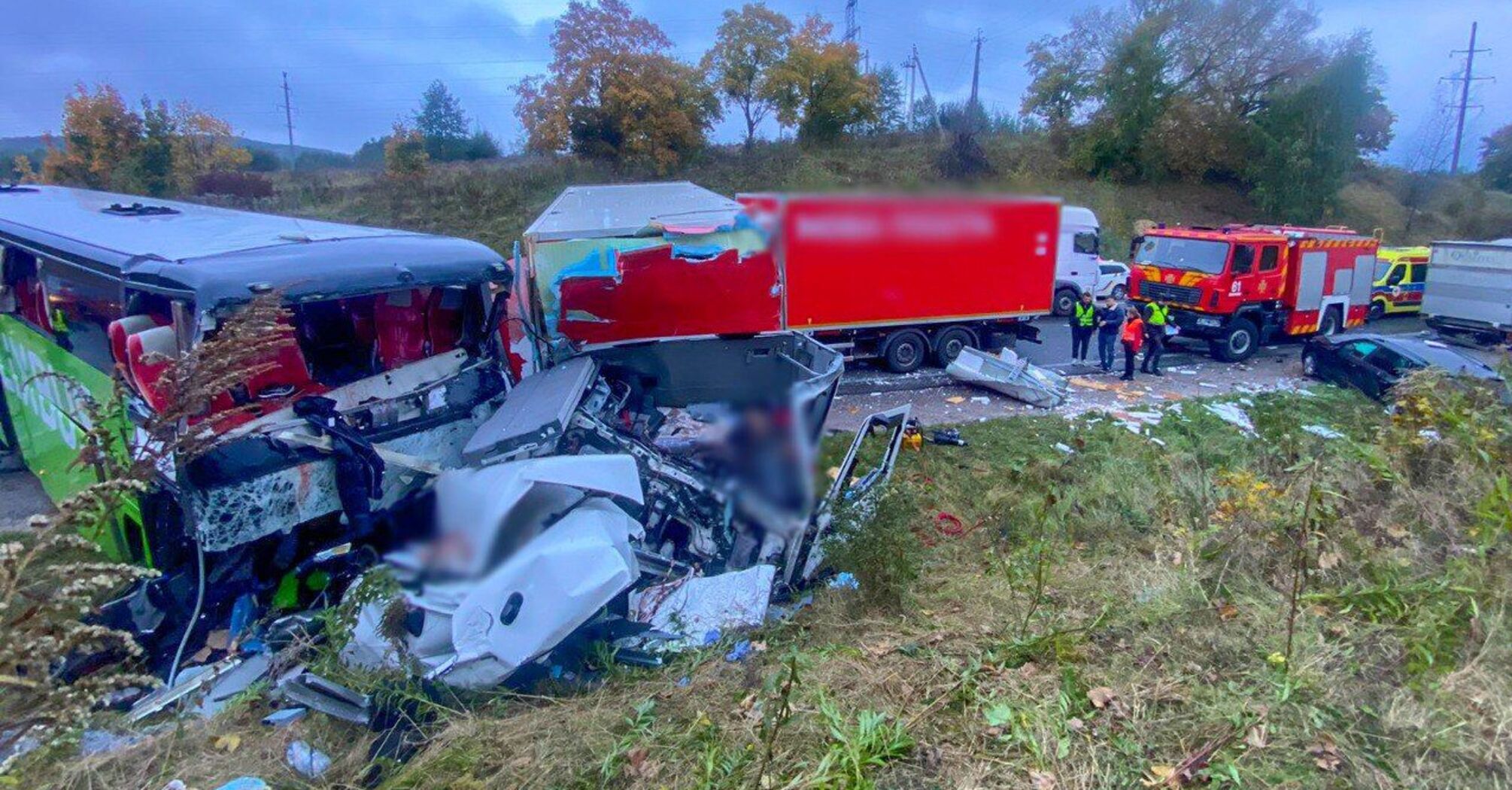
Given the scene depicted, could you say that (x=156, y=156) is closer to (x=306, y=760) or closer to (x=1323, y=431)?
(x=306, y=760)

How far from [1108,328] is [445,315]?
10.9 m

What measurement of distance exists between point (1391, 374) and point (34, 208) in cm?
1458

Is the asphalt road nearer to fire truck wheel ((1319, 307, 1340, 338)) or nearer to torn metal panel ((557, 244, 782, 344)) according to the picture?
fire truck wheel ((1319, 307, 1340, 338))

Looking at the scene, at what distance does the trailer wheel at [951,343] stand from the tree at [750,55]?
9.36 meters

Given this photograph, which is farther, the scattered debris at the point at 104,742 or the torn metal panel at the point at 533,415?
the scattered debris at the point at 104,742

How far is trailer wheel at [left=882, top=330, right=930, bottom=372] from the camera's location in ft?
35.2

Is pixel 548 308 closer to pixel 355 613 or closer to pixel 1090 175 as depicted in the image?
pixel 355 613

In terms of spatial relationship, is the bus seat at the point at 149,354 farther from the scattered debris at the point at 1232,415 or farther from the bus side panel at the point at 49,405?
the scattered debris at the point at 1232,415

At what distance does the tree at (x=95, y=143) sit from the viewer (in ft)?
41.7

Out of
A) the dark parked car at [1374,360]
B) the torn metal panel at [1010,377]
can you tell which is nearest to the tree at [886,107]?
the torn metal panel at [1010,377]

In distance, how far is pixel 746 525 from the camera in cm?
93

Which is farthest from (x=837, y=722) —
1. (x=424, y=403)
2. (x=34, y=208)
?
(x=34, y=208)

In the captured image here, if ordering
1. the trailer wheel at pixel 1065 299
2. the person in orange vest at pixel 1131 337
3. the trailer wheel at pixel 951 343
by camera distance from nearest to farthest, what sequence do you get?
the person in orange vest at pixel 1131 337, the trailer wheel at pixel 951 343, the trailer wheel at pixel 1065 299

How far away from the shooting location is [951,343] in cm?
1120
